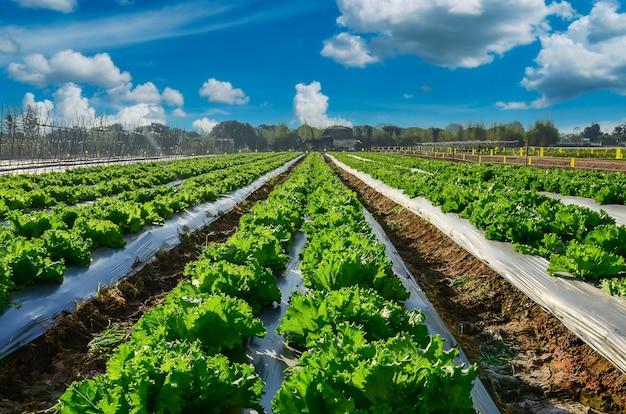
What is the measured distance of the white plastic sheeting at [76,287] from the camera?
5.79m

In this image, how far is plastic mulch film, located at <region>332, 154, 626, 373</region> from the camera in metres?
5.56

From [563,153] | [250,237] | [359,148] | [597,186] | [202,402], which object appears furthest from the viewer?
[359,148]

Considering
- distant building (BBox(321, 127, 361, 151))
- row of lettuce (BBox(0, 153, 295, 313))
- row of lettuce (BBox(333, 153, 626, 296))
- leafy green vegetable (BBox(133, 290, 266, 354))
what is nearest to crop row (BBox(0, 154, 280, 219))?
row of lettuce (BBox(0, 153, 295, 313))

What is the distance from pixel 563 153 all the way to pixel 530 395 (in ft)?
151

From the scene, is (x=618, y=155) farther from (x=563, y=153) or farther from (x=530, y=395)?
(x=530, y=395)

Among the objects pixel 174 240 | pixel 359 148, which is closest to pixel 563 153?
pixel 174 240

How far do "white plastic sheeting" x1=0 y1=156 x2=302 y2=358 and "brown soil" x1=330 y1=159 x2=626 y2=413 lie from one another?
5221 millimetres

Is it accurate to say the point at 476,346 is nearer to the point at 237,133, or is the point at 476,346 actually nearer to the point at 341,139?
the point at 341,139

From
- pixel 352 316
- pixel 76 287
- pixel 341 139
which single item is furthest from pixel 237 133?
pixel 352 316

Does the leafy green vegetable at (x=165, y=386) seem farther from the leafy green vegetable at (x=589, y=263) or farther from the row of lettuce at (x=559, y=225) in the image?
the leafy green vegetable at (x=589, y=263)

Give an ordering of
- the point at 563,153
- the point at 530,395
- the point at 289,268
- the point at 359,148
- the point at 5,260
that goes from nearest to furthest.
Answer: the point at 530,395 → the point at 5,260 → the point at 289,268 → the point at 563,153 → the point at 359,148

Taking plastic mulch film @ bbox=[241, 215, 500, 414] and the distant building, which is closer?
plastic mulch film @ bbox=[241, 215, 500, 414]

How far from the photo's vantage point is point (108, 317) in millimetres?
7102

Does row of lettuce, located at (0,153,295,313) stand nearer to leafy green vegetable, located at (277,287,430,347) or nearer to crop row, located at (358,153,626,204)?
leafy green vegetable, located at (277,287,430,347)
